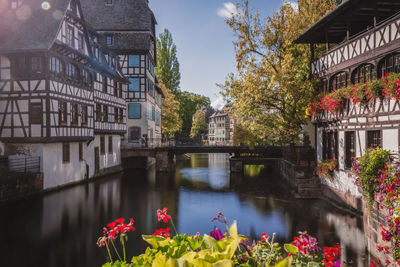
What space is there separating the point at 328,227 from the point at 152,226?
24.3ft

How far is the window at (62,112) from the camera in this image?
19761 millimetres

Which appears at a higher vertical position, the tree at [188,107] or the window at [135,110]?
the tree at [188,107]

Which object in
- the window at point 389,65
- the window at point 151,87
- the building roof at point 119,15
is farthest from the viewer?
the window at point 151,87

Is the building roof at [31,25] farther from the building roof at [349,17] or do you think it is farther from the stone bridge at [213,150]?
the building roof at [349,17]

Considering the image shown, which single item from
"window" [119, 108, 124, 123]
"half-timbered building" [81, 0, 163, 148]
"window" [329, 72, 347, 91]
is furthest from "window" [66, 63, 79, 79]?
"window" [329, 72, 347, 91]

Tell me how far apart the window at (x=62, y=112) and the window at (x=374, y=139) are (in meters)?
17.8

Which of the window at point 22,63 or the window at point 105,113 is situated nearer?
the window at point 22,63

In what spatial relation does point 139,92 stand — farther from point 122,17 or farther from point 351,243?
point 351,243

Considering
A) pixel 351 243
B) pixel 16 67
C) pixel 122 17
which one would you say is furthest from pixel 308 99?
pixel 122 17

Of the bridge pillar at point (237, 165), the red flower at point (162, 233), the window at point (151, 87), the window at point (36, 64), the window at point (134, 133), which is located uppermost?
the window at point (151, 87)

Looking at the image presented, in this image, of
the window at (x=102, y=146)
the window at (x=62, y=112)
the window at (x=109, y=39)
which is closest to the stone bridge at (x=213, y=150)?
the window at (x=102, y=146)

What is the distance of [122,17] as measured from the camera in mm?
36906

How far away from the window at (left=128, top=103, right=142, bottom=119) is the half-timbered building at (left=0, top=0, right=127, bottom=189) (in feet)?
35.6

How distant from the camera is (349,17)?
15.0 metres
